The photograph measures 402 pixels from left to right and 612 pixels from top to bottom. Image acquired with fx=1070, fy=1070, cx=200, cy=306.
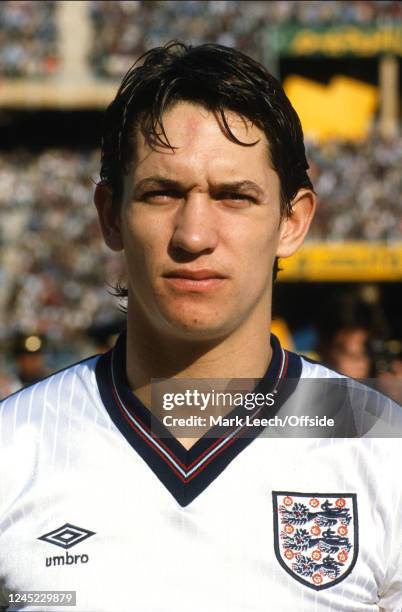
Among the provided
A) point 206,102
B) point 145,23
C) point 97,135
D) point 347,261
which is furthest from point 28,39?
point 206,102

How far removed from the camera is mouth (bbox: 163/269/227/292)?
164 cm

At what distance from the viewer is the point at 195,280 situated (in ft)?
5.38

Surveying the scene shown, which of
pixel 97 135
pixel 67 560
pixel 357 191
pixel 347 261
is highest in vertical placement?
pixel 97 135

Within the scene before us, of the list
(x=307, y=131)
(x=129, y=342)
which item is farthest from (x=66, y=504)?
(x=307, y=131)

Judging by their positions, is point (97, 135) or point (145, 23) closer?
point (145, 23)

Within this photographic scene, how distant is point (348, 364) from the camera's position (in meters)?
3.65

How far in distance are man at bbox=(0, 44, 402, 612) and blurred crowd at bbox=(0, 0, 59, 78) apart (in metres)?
15.1

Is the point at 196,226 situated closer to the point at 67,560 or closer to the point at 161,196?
the point at 161,196

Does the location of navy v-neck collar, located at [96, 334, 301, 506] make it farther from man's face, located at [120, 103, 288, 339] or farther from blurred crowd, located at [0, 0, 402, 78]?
blurred crowd, located at [0, 0, 402, 78]

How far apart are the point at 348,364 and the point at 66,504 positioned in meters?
2.05

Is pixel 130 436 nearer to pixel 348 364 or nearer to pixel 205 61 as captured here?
pixel 205 61

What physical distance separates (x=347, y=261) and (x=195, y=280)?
12.9m

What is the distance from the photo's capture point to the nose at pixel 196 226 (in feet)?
5.29

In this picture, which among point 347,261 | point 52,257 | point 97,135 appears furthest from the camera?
point 97,135
